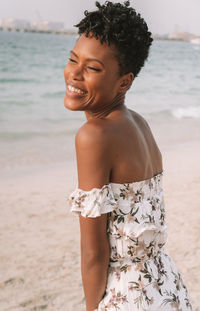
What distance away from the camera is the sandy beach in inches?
147

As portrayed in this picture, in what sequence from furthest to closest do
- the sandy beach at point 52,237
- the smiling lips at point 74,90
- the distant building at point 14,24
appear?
1. the distant building at point 14,24
2. the sandy beach at point 52,237
3. the smiling lips at point 74,90

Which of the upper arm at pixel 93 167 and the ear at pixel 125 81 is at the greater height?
the ear at pixel 125 81

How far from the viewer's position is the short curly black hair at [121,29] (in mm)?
1357

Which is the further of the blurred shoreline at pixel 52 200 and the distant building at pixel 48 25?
the distant building at pixel 48 25

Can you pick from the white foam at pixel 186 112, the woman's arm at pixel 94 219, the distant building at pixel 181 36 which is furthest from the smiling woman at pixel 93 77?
the distant building at pixel 181 36

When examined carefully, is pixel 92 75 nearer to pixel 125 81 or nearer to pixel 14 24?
pixel 125 81

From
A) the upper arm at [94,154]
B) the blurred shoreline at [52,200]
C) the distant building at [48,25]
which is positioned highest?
the upper arm at [94,154]

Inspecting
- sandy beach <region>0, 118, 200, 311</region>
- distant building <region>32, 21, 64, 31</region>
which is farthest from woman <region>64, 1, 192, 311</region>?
distant building <region>32, 21, 64, 31</region>

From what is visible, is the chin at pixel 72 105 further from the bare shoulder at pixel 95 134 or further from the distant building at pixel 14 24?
the distant building at pixel 14 24

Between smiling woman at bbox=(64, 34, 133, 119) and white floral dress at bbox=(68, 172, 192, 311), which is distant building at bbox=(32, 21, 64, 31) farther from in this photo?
white floral dress at bbox=(68, 172, 192, 311)

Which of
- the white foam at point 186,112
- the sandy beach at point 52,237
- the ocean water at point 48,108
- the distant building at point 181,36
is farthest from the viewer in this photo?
the distant building at point 181,36

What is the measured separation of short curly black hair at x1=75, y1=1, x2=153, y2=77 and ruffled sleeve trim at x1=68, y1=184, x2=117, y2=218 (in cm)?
44

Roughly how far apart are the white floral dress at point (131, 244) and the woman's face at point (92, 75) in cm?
32

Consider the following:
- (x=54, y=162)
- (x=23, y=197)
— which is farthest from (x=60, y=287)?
(x=54, y=162)
